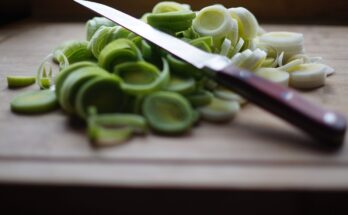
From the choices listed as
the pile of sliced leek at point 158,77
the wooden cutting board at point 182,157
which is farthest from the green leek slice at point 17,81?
the wooden cutting board at point 182,157

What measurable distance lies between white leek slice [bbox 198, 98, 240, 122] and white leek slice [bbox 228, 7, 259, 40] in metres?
0.28

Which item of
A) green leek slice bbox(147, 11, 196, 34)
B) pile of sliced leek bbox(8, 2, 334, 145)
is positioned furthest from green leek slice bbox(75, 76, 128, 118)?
green leek slice bbox(147, 11, 196, 34)

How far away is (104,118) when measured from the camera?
75 cm

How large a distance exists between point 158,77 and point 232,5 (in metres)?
0.90

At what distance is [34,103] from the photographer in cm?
84

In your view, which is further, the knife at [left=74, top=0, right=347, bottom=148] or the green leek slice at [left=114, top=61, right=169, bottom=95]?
the green leek slice at [left=114, top=61, right=169, bottom=95]

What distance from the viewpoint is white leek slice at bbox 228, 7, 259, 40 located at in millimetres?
1013

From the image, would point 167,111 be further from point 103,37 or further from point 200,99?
point 103,37

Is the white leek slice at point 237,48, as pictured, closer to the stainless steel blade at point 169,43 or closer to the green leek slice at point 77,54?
the stainless steel blade at point 169,43

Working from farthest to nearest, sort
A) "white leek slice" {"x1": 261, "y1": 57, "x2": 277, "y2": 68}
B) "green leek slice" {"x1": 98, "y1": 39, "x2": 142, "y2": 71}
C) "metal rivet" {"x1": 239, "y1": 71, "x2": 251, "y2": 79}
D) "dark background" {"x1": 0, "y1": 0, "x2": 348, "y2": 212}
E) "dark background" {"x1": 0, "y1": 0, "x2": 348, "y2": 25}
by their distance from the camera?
1. "dark background" {"x1": 0, "y1": 0, "x2": 348, "y2": 25}
2. "white leek slice" {"x1": 261, "y1": 57, "x2": 277, "y2": 68}
3. "green leek slice" {"x1": 98, "y1": 39, "x2": 142, "y2": 71}
4. "metal rivet" {"x1": 239, "y1": 71, "x2": 251, "y2": 79}
5. "dark background" {"x1": 0, "y1": 0, "x2": 348, "y2": 212}

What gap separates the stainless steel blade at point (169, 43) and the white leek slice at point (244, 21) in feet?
0.64

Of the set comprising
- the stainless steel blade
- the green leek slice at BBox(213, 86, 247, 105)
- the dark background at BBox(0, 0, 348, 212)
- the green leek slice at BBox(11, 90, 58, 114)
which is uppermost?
the stainless steel blade

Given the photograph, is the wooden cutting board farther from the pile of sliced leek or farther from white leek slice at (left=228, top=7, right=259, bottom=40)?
white leek slice at (left=228, top=7, right=259, bottom=40)

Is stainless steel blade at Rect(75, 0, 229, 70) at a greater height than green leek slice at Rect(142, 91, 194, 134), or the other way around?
stainless steel blade at Rect(75, 0, 229, 70)
